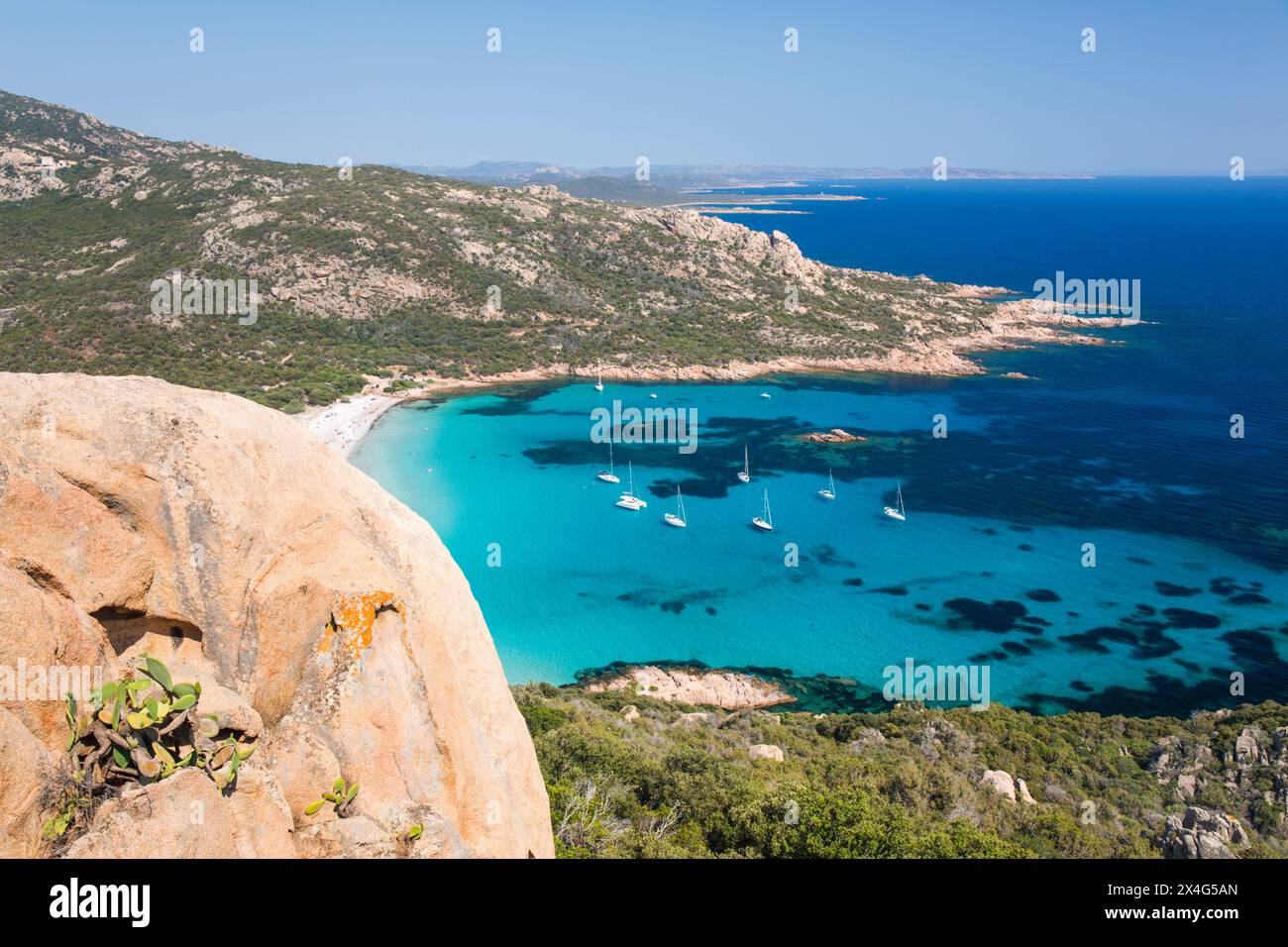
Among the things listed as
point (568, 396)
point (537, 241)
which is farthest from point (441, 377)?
point (537, 241)

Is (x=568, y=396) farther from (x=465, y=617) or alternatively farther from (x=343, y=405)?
(x=465, y=617)

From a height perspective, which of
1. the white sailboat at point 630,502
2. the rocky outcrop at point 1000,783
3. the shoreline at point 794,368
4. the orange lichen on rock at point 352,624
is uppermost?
the shoreline at point 794,368

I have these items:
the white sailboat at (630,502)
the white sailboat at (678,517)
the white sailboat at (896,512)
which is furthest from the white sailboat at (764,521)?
the white sailboat at (896,512)

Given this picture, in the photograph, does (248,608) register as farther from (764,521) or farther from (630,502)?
(630,502)

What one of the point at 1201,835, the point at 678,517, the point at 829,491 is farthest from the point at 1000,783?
the point at 829,491

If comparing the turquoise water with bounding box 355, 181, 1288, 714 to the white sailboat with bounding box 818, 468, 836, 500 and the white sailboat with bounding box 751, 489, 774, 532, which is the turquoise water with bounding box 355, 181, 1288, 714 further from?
the white sailboat with bounding box 818, 468, 836, 500

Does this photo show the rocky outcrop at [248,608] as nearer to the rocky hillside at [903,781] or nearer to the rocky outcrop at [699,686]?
the rocky hillside at [903,781]
